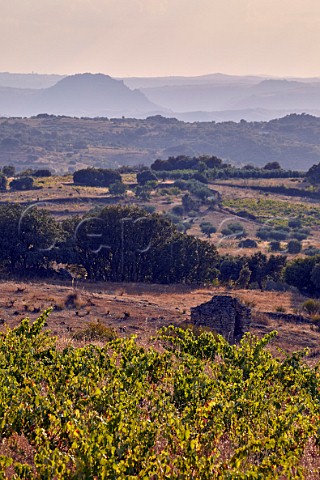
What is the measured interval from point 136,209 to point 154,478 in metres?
40.0

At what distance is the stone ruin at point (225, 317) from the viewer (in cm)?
3022

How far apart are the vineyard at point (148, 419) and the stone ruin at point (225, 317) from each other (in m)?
12.8

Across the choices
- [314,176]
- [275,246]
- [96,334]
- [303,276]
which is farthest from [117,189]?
[96,334]

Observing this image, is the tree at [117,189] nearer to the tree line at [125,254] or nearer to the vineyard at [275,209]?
the vineyard at [275,209]

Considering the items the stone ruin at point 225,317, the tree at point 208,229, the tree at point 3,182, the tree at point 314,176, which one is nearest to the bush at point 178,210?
the tree at point 208,229

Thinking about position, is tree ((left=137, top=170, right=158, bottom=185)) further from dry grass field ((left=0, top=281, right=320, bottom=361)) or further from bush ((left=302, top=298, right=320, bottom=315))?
bush ((left=302, top=298, right=320, bottom=315))

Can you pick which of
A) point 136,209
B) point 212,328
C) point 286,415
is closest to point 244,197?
point 136,209

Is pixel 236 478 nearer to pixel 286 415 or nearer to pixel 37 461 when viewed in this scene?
pixel 37 461

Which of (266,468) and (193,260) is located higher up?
(266,468)

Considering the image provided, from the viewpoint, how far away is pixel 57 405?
12.1 metres

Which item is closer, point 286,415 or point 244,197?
point 286,415

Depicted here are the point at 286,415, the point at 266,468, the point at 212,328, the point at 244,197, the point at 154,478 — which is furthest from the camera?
the point at 244,197

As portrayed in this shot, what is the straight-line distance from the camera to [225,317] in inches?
1196

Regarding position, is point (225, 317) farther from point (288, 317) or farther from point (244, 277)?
point (244, 277)
